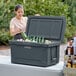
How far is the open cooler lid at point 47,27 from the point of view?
3.19 meters

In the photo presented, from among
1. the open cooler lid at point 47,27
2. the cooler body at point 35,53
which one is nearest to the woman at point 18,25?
the open cooler lid at point 47,27

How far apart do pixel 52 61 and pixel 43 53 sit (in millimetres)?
166

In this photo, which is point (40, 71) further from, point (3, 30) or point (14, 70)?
point (3, 30)

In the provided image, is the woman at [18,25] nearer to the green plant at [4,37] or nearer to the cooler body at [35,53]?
the cooler body at [35,53]

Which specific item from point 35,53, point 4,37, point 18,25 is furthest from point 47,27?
point 4,37

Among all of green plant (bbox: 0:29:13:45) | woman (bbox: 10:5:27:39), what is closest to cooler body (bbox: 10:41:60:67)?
woman (bbox: 10:5:27:39)

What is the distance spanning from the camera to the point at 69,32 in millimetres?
11406

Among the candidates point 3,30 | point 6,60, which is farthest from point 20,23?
point 3,30

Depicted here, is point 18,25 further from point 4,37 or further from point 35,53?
point 4,37

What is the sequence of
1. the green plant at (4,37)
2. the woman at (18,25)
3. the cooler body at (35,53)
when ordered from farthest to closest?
the green plant at (4,37) < the woman at (18,25) < the cooler body at (35,53)

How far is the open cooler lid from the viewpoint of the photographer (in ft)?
10.5

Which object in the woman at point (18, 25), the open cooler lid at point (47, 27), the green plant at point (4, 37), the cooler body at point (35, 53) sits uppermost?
the open cooler lid at point (47, 27)

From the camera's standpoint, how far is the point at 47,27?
129 inches

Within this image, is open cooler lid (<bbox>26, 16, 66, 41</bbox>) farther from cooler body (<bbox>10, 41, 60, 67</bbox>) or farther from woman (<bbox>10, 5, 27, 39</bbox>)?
woman (<bbox>10, 5, 27, 39</bbox>)
